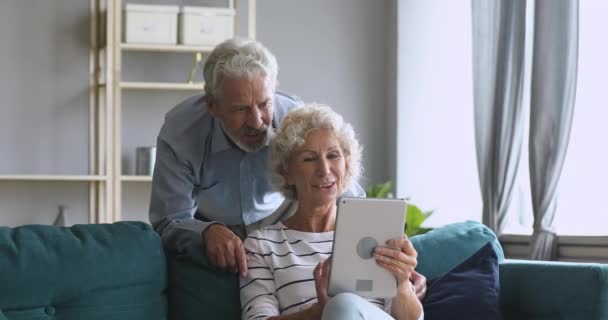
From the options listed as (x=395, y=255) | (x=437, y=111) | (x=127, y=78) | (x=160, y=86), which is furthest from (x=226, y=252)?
(x=127, y=78)

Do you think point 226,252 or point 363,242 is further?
point 226,252

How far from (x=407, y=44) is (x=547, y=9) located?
1.23 metres

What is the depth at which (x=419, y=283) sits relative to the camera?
8.08ft

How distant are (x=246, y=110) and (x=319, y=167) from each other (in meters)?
0.28

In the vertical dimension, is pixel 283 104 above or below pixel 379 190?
above

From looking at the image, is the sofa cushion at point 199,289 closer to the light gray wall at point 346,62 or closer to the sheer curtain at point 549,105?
the sheer curtain at point 549,105

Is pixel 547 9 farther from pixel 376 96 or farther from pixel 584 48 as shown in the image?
pixel 376 96

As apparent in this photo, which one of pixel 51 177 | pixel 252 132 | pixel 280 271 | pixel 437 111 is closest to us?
pixel 280 271

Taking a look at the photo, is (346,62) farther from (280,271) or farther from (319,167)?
(280,271)

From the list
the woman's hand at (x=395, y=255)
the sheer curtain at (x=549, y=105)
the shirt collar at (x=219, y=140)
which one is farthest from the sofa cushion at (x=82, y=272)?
the sheer curtain at (x=549, y=105)

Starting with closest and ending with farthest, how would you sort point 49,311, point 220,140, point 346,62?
point 49,311
point 220,140
point 346,62

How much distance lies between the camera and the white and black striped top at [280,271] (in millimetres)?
2387

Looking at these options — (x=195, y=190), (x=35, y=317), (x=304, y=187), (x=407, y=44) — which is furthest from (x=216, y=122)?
(x=407, y=44)

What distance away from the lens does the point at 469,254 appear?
2701 millimetres
